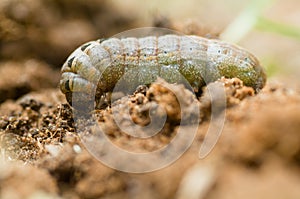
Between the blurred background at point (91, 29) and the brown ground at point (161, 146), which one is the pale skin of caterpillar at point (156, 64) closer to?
the brown ground at point (161, 146)

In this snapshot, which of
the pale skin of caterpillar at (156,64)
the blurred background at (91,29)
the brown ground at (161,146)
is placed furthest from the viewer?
the blurred background at (91,29)

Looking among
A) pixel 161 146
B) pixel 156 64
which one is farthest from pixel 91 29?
pixel 161 146

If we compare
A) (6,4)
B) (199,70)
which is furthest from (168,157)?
(6,4)

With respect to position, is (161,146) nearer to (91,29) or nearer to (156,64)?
(156,64)

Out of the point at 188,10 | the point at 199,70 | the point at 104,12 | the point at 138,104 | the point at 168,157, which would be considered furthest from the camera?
the point at 188,10

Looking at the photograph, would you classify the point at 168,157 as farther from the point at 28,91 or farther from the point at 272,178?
the point at 28,91

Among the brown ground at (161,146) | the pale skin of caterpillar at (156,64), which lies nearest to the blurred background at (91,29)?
the brown ground at (161,146)

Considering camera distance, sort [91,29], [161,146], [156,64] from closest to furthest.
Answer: [161,146], [156,64], [91,29]
